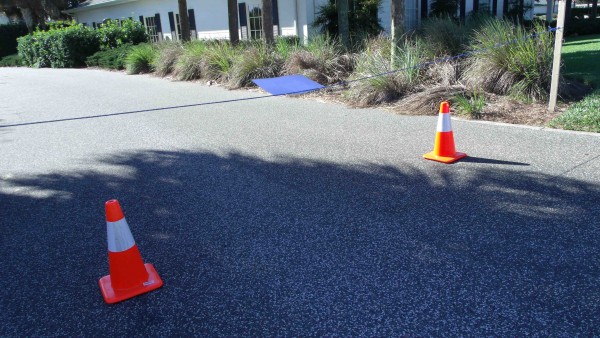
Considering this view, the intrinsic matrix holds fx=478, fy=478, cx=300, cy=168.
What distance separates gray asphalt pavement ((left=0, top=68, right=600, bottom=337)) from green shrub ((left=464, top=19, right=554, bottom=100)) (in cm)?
172

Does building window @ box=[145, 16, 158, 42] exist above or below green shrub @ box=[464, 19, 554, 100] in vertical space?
above

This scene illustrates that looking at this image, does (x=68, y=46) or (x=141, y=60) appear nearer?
(x=141, y=60)

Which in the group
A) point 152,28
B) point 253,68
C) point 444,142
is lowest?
point 444,142

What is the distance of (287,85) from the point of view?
8805 mm

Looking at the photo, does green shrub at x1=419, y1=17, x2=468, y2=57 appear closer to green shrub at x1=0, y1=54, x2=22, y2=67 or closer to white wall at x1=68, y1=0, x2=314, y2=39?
white wall at x1=68, y1=0, x2=314, y2=39

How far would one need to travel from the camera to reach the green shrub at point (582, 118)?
647 cm

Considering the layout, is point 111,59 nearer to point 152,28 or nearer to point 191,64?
point 191,64

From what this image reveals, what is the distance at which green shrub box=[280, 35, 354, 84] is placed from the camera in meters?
11.2

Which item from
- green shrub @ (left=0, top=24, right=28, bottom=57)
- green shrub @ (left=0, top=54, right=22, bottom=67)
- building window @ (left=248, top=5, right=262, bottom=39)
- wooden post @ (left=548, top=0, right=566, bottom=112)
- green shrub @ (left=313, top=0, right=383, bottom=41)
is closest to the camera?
wooden post @ (left=548, top=0, right=566, bottom=112)

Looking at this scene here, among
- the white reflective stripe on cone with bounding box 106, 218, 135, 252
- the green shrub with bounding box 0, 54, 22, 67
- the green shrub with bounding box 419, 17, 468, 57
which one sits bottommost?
the white reflective stripe on cone with bounding box 106, 218, 135, 252

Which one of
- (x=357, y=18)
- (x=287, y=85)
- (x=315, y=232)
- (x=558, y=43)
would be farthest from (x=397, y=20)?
(x=315, y=232)

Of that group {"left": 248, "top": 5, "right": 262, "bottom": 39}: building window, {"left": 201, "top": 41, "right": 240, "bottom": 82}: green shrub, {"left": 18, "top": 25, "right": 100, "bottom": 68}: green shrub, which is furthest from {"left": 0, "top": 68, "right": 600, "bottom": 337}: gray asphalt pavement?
{"left": 18, "top": 25, "right": 100, "bottom": 68}: green shrub

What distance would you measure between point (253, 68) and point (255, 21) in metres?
10.1

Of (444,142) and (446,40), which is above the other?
(446,40)
